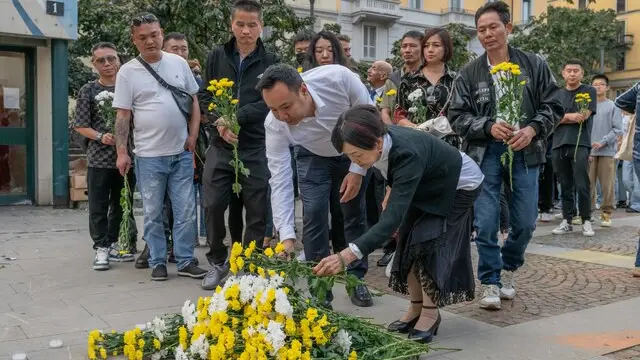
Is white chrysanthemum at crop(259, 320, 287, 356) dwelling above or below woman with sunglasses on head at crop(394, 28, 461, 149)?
below

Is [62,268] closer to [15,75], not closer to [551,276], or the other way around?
[551,276]

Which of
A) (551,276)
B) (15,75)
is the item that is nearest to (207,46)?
(15,75)

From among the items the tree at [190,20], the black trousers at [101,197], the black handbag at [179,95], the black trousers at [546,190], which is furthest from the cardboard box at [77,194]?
the black trousers at [546,190]

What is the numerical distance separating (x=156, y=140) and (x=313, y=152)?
5.47ft

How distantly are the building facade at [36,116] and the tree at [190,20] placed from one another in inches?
48.1

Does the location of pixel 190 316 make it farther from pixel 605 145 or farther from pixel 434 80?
pixel 605 145

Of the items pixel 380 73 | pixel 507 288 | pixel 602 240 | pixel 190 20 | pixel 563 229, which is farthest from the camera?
pixel 190 20

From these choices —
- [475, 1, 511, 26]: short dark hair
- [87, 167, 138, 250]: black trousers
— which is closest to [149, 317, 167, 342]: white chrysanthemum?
[87, 167, 138, 250]: black trousers

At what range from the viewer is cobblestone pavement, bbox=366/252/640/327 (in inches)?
173

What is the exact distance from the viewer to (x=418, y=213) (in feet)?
12.5

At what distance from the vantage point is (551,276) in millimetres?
5668

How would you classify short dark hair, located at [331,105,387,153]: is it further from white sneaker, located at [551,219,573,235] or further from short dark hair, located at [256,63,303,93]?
white sneaker, located at [551,219,573,235]

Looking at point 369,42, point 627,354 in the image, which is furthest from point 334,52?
point 369,42

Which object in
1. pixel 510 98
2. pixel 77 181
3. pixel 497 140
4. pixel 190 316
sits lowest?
pixel 190 316
